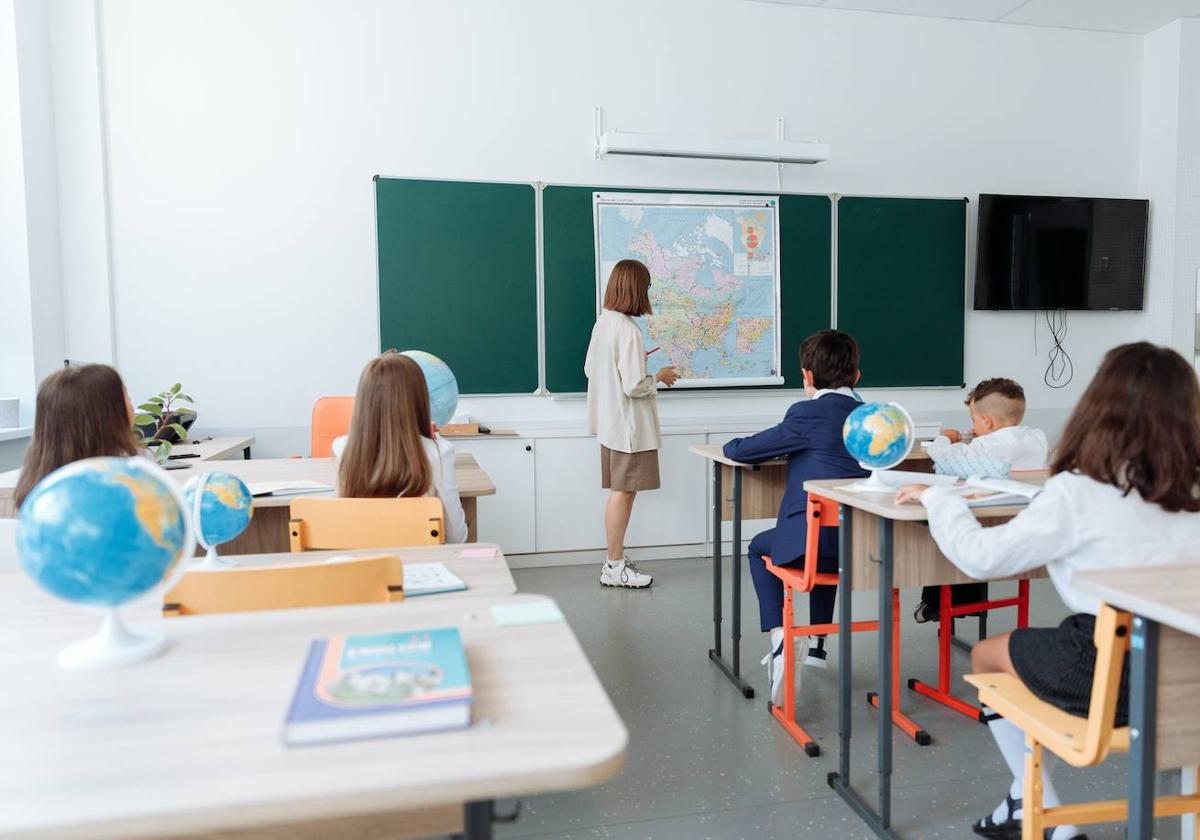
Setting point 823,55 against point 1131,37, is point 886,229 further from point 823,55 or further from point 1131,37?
point 1131,37

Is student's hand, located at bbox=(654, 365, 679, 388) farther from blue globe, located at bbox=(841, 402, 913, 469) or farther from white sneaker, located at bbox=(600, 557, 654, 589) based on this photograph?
blue globe, located at bbox=(841, 402, 913, 469)

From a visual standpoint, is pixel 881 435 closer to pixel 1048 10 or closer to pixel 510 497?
pixel 510 497

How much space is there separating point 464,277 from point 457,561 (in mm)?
3097

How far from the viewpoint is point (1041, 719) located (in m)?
1.58

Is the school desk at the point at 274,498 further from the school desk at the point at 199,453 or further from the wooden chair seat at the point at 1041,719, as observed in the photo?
the wooden chair seat at the point at 1041,719

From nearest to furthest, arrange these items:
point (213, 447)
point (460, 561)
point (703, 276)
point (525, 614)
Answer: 1. point (525, 614)
2. point (460, 561)
3. point (213, 447)
4. point (703, 276)

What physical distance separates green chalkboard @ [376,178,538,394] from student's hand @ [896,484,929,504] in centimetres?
292

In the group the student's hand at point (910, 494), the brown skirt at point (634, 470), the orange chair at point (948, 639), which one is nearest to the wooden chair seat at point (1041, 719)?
the student's hand at point (910, 494)

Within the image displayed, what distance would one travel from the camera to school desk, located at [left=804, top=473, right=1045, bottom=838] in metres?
2.05

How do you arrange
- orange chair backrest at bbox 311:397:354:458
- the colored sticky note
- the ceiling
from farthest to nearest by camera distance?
the ceiling
orange chair backrest at bbox 311:397:354:458
the colored sticky note

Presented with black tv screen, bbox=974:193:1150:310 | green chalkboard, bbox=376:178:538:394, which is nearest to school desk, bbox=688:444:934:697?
green chalkboard, bbox=376:178:538:394

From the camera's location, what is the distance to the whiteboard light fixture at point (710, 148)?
Result: 4578mm

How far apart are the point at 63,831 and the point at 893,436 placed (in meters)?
1.93

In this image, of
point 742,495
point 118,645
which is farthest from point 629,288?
point 118,645
